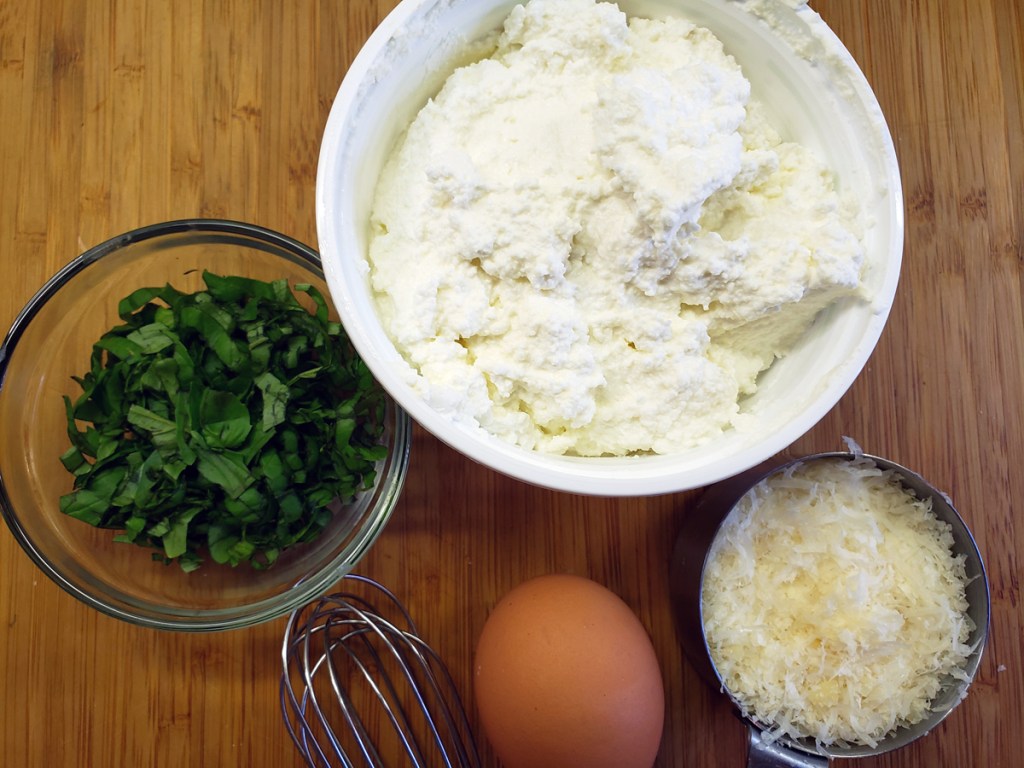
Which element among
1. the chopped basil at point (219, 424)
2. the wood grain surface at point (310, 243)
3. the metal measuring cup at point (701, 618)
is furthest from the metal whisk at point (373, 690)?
the metal measuring cup at point (701, 618)

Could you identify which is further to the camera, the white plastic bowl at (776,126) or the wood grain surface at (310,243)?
the wood grain surface at (310,243)

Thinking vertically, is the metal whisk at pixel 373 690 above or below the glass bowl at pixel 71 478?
below

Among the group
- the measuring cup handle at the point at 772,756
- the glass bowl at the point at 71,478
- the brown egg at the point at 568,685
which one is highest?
the glass bowl at the point at 71,478

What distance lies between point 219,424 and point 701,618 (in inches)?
24.7

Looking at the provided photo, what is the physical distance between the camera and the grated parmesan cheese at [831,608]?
96 centimetres

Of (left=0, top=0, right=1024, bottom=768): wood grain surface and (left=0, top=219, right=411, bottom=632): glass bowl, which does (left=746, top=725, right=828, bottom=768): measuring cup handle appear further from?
(left=0, top=219, right=411, bottom=632): glass bowl

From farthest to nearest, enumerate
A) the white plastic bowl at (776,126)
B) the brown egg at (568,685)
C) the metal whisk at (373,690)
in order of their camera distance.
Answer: the metal whisk at (373,690) < the brown egg at (568,685) < the white plastic bowl at (776,126)

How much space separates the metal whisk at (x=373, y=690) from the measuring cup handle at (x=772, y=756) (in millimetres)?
382

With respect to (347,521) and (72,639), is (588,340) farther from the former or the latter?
(72,639)

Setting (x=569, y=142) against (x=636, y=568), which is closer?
(x=569, y=142)

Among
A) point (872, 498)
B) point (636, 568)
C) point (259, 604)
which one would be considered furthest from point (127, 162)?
point (872, 498)

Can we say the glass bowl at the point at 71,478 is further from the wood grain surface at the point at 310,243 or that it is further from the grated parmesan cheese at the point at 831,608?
the grated parmesan cheese at the point at 831,608

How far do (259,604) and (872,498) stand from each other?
2.73 feet

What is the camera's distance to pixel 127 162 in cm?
106
